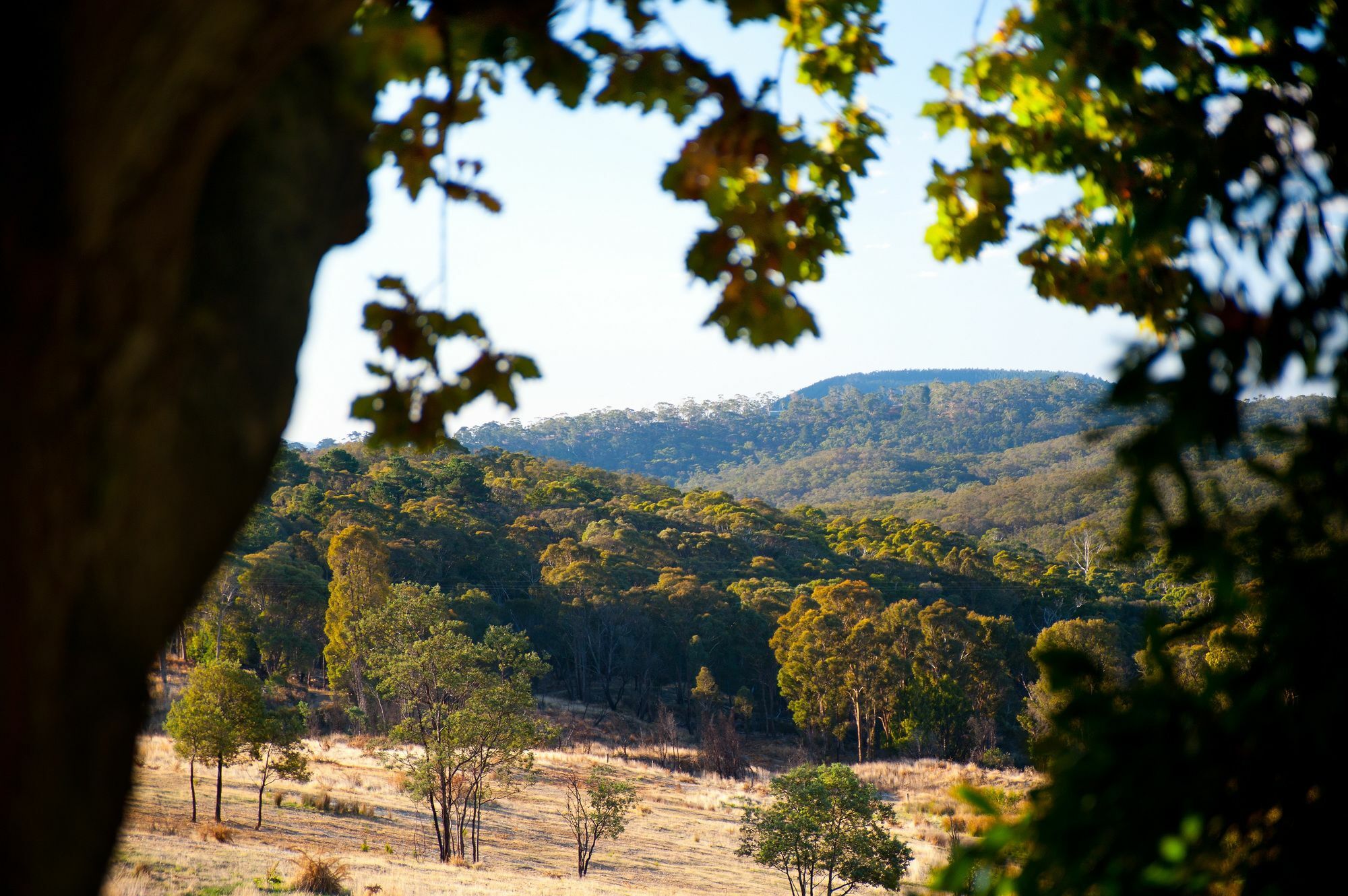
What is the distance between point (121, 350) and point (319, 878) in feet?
41.2

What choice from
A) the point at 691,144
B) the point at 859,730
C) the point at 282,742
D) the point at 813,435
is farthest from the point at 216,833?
the point at 813,435

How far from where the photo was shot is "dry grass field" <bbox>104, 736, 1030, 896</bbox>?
12.0 meters

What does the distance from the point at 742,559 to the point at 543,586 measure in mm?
11159

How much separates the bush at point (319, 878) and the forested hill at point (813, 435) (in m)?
103

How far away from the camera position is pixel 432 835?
61.2 feet

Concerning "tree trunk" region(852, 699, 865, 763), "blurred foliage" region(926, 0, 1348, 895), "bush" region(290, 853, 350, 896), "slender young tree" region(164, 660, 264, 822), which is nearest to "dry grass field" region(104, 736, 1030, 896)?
"bush" region(290, 853, 350, 896)

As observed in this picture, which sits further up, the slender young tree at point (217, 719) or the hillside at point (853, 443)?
the hillside at point (853, 443)

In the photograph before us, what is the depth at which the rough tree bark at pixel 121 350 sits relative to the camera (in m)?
0.71

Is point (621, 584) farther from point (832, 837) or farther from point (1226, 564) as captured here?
point (1226, 564)

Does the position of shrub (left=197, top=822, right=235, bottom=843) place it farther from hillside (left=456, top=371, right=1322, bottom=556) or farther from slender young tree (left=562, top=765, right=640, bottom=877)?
hillside (left=456, top=371, right=1322, bottom=556)

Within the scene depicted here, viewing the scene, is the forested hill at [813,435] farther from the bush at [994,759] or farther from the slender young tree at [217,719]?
the slender young tree at [217,719]

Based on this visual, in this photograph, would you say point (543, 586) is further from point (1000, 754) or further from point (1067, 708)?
point (1067, 708)

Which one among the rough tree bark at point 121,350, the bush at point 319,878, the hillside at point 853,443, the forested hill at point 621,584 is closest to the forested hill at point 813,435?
the hillside at point 853,443

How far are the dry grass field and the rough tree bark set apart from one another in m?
10.2
